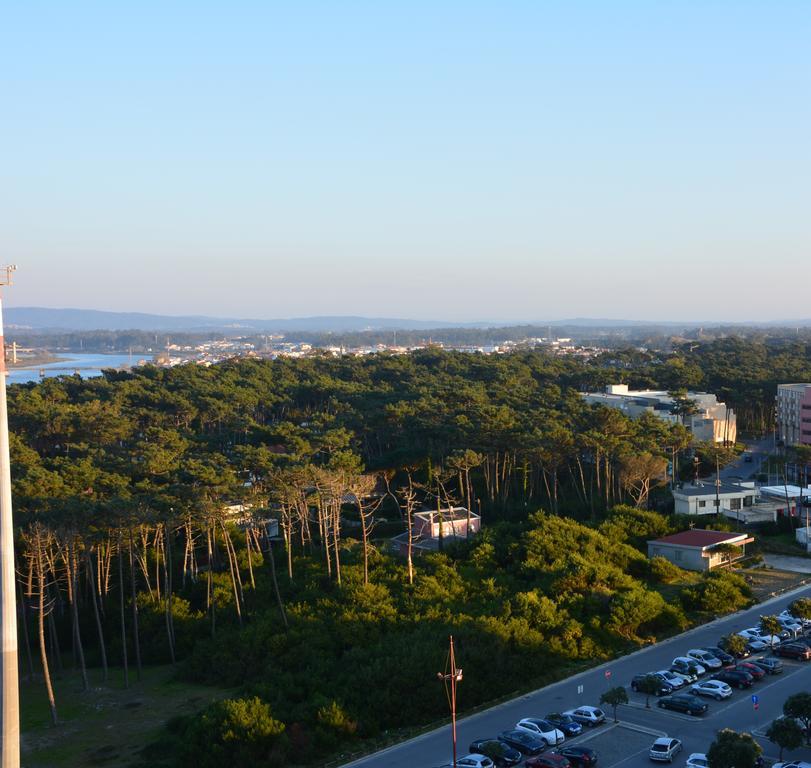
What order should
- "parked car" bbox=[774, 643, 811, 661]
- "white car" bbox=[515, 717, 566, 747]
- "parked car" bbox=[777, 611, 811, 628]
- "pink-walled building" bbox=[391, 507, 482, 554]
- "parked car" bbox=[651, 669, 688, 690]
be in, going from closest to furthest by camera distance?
1. "white car" bbox=[515, 717, 566, 747]
2. "parked car" bbox=[651, 669, 688, 690]
3. "parked car" bbox=[774, 643, 811, 661]
4. "parked car" bbox=[777, 611, 811, 628]
5. "pink-walled building" bbox=[391, 507, 482, 554]

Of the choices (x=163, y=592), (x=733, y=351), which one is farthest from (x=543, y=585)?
(x=733, y=351)

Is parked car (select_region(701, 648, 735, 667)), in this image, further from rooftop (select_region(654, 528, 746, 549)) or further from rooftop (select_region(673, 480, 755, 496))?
rooftop (select_region(673, 480, 755, 496))

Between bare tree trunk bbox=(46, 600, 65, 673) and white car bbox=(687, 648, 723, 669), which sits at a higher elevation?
white car bbox=(687, 648, 723, 669)

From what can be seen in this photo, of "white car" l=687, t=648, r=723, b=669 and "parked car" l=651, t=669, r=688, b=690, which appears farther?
"white car" l=687, t=648, r=723, b=669

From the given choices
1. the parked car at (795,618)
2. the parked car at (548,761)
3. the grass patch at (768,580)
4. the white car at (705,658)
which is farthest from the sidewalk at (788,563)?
the parked car at (548,761)

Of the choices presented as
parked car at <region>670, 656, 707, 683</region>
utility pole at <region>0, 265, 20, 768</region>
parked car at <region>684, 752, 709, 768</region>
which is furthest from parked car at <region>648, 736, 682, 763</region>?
utility pole at <region>0, 265, 20, 768</region>

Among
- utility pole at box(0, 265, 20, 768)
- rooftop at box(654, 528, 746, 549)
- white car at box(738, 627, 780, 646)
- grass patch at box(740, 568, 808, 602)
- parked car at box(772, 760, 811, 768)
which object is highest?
utility pole at box(0, 265, 20, 768)

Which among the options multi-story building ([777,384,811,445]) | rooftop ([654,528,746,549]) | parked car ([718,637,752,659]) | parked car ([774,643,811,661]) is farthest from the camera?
multi-story building ([777,384,811,445])
